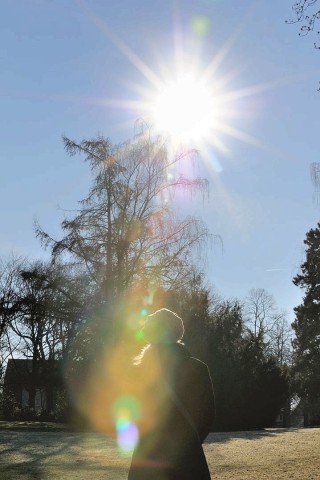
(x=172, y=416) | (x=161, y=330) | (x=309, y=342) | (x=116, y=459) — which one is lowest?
(x=116, y=459)

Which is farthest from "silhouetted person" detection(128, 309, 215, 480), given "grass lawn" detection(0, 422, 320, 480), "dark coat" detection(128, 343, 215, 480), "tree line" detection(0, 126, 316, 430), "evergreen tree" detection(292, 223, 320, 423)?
"evergreen tree" detection(292, 223, 320, 423)

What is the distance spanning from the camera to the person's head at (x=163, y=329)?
14.4ft

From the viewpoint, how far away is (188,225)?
88.5 feet

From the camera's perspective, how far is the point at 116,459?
1139cm

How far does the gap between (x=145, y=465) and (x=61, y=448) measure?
10.3 m

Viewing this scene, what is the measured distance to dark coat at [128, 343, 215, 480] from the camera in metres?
4.06

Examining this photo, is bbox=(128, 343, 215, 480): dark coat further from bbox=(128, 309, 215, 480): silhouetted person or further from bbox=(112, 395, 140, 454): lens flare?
bbox=(112, 395, 140, 454): lens flare

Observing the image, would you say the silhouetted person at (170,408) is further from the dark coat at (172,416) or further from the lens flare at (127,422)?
the lens flare at (127,422)

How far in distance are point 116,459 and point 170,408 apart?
7912 mm

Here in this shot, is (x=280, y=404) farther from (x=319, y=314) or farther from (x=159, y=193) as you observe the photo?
(x=319, y=314)

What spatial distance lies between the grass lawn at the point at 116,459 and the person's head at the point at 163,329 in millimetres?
5346

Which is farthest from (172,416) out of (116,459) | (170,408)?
(116,459)

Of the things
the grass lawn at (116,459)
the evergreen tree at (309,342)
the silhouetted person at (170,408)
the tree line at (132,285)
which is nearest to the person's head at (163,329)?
the silhouetted person at (170,408)

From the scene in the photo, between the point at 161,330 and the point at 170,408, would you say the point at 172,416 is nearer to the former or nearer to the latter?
the point at 170,408
